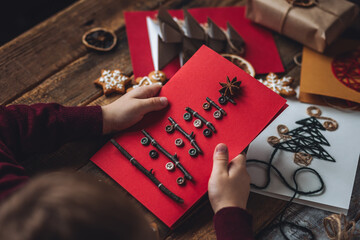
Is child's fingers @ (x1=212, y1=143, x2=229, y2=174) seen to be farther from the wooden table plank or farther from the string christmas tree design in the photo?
the wooden table plank

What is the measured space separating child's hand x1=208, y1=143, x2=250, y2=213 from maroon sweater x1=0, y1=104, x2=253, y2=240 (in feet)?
0.08

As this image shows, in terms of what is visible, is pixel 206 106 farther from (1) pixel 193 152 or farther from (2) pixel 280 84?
(2) pixel 280 84

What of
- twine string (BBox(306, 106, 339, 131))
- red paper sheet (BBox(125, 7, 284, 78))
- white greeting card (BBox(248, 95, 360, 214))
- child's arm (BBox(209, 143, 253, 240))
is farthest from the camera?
red paper sheet (BBox(125, 7, 284, 78))

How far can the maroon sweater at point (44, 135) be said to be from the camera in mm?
660

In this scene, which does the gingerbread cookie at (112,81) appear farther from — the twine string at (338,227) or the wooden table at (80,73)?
the twine string at (338,227)

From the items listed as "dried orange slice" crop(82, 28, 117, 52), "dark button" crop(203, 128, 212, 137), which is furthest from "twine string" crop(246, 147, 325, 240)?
"dried orange slice" crop(82, 28, 117, 52)

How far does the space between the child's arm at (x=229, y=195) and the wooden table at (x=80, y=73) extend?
0.19 ft

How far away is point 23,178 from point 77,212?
28cm

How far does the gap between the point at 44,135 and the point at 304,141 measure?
66 cm

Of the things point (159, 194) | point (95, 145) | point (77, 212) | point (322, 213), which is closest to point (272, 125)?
point (322, 213)

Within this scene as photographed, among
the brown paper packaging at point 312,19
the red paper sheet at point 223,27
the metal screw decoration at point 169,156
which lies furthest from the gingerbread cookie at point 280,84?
the metal screw decoration at point 169,156

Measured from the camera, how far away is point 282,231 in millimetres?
721

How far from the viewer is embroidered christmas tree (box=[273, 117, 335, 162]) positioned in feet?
2.69

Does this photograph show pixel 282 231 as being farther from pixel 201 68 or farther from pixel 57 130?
pixel 57 130
